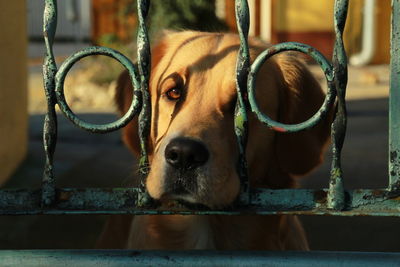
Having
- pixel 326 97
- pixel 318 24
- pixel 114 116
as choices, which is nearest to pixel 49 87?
pixel 326 97

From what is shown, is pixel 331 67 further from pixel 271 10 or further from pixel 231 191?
pixel 271 10

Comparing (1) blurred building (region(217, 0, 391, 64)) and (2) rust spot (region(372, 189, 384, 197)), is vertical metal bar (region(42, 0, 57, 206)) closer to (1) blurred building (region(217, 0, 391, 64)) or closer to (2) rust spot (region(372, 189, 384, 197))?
(2) rust spot (region(372, 189, 384, 197))

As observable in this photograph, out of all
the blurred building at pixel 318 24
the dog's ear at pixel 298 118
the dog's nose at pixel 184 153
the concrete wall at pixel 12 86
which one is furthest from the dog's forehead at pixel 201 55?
the blurred building at pixel 318 24

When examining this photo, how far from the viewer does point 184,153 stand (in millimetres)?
2119

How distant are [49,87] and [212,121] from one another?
840 mm

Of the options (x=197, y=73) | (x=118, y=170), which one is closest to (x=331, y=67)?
(x=197, y=73)

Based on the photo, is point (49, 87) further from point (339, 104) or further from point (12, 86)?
point (12, 86)

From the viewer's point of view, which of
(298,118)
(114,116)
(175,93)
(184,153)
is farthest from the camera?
(114,116)

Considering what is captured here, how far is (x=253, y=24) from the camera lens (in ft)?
52.9

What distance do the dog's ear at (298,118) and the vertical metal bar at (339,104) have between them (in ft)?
4.35

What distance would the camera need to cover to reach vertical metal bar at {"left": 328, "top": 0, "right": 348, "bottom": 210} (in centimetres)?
170

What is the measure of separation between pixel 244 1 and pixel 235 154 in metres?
0.84

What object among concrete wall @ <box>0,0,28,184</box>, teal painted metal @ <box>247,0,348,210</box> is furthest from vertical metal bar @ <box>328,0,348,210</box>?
concrete wall @ <box>0,0,28,184</box>

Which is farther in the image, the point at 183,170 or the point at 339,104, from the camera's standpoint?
the point at 183,170
